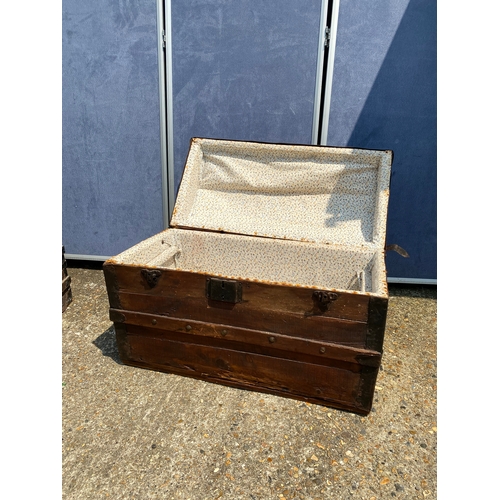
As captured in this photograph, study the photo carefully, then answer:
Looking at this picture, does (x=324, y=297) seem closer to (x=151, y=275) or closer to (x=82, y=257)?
(x=151, y=275)

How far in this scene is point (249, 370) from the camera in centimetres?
188

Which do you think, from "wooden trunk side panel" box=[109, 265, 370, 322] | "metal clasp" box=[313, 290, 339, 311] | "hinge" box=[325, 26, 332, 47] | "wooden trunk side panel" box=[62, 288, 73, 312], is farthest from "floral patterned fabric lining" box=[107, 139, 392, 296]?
"wooden trunk side panel" box=[62, 288, 73, 312]

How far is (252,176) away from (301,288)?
1200 millimetres

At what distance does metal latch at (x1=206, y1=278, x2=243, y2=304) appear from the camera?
1719mm

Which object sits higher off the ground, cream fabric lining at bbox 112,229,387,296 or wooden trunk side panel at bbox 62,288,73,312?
cream fabric lining at bbox 112,229,387,296

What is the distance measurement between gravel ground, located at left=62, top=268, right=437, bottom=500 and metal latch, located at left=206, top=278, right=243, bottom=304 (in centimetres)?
55

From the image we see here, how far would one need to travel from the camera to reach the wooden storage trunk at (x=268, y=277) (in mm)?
1675

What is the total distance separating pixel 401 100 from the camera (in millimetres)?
2652

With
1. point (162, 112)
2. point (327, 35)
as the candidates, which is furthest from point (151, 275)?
point (327, 35)

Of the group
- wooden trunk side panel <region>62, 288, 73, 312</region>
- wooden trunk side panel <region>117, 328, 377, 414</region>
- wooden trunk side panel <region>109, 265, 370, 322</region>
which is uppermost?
wooden trunk side panel <region>109, 265, 370, 322</region>

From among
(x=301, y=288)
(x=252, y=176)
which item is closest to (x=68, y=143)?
(x=252, y=176)

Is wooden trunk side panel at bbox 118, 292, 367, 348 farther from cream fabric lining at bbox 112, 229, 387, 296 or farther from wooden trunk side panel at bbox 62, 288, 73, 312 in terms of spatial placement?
wooden trunk side panel at bbox 62, 288, 73, 312

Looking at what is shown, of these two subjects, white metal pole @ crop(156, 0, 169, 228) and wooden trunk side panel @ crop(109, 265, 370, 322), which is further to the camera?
white metal pole @ crop(156, 0, 169, 228)

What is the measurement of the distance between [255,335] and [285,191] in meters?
1.17
